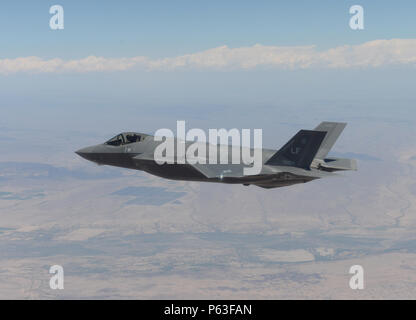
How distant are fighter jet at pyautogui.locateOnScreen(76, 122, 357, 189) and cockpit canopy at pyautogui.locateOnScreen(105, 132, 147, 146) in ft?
2.82

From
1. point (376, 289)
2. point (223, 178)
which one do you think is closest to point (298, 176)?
point (223, 178)

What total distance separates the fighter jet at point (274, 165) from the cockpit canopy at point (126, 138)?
0.86m

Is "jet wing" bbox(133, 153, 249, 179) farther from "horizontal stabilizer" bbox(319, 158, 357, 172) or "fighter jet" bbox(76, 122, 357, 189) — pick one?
"horizontal stabilizer" bbox(319, 158, 357, 172)

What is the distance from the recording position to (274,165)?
28.6 m

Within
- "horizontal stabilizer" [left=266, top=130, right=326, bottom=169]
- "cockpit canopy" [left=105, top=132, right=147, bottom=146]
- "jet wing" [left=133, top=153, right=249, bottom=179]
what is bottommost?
"jet wing" [left=133, top=153, right=249, bottom=179]

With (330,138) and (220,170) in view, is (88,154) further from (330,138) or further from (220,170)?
(330,138)

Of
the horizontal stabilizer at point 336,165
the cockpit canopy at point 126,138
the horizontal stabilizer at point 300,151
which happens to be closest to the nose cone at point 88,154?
the cockpit canopy at point 126,138

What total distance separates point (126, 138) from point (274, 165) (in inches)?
430

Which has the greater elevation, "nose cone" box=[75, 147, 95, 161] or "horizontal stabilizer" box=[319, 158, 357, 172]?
"nose cone" box=[75, 147, 95, 161]

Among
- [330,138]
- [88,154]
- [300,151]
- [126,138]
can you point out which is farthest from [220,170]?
[88,154]

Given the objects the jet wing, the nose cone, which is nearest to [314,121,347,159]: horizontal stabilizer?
the jet wing

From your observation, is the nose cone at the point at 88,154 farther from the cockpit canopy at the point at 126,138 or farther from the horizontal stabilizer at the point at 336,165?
the horizontal stabilizer at the point at 336,165

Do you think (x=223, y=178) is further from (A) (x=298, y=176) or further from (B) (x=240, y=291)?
(B) (x=240, y=291)

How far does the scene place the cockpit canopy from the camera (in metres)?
32.8
